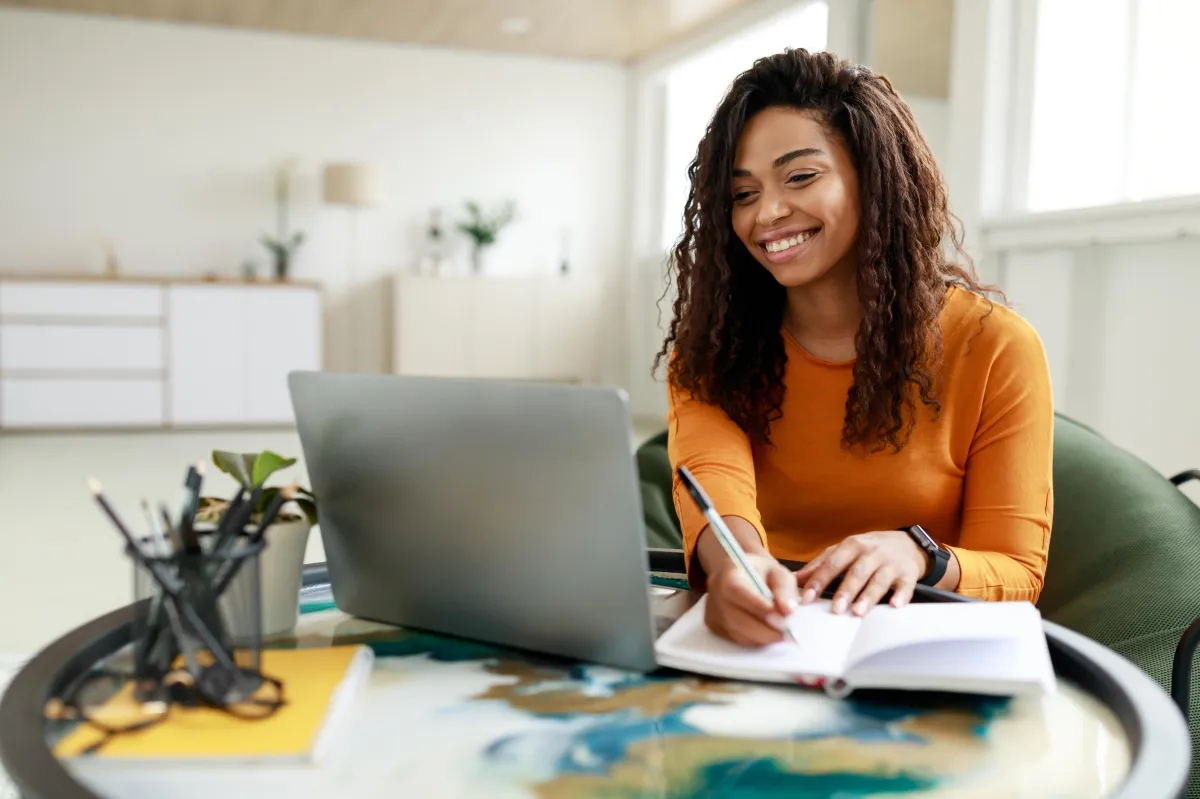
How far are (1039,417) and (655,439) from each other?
1399 millimetres

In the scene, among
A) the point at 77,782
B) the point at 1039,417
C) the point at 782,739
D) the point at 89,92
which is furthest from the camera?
the point at 89,92

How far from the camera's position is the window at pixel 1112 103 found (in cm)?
315

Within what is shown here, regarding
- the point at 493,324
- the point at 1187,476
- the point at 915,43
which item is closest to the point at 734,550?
the point at 1187,476

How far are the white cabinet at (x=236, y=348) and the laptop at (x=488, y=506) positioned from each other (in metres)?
6.15

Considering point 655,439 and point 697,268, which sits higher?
point 697,268

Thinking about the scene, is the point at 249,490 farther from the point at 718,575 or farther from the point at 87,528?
the point at 87,528

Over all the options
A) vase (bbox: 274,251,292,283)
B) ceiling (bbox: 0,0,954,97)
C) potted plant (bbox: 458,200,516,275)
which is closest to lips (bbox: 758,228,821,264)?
ceiling (bbox: 0,0,954,97)

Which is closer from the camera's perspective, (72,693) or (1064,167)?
(72,693)

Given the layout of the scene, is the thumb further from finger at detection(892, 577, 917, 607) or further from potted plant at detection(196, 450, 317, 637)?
potted plant at detection(196, 450, 317, 637)

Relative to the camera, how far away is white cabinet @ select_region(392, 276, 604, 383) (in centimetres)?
755

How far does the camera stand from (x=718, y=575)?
933mm

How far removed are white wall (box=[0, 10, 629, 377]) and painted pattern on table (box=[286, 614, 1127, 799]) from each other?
720 centimetres

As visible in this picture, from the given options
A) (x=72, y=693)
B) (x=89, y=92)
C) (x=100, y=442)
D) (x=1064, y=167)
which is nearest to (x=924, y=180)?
(x=72, y=693)

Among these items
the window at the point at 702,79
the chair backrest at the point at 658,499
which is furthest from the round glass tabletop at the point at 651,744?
the window at the point at 702,79
